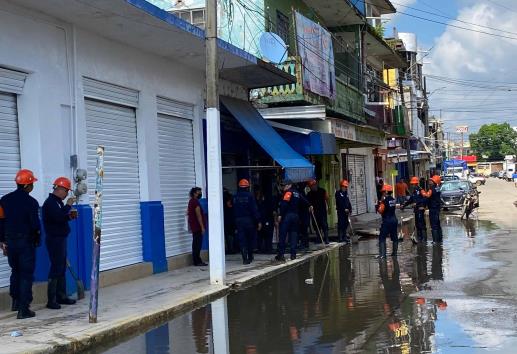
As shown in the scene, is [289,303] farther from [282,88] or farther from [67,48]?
[282,88]

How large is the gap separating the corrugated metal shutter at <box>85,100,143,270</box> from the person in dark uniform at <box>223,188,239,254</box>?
11.1ft

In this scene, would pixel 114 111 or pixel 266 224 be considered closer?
pixel 114 111

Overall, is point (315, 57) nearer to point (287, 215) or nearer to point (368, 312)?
point (287, 215)

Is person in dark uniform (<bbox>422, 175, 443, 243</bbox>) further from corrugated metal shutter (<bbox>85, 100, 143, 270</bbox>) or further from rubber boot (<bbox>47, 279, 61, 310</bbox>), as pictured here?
rubber boot (<bbox>47, 279, 61, 310</bbox>)

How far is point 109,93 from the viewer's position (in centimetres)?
1180

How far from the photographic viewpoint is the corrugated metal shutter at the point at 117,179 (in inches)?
449

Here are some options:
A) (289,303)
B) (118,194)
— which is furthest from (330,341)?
(118,194)

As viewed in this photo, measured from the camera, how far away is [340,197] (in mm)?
18547

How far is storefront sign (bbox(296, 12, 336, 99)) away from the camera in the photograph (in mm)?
19445

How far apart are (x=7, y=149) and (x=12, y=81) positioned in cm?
103

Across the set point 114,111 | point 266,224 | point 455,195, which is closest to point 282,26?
point 266,224

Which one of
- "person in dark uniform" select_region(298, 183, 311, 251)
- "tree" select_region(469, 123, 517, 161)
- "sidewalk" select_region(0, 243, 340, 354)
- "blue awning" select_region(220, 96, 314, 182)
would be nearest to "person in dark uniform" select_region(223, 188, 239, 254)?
"blue awning" select_region(220, 96, 314, 182)

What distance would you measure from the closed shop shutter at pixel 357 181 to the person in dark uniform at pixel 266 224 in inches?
514

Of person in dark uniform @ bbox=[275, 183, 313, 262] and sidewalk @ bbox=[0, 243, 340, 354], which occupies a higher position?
person in dark uniform @ bbox=[275, 183, 313, 262]
